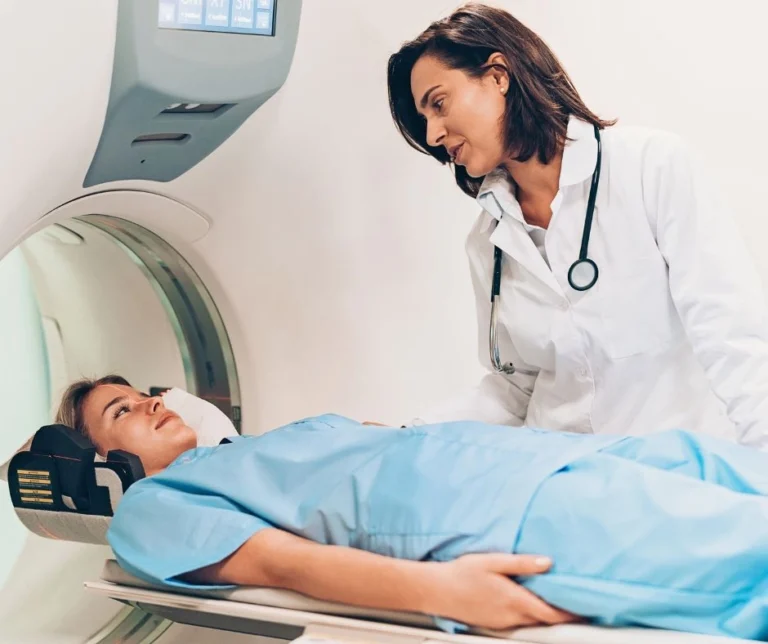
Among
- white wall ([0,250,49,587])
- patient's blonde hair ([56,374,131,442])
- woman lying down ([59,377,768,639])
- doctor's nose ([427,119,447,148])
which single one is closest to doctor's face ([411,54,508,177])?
doctor's nose ([427,119,447,148])

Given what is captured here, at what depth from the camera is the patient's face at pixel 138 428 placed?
178cm

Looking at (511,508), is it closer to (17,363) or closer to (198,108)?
(198,108)

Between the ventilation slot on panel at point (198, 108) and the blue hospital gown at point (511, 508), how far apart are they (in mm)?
Result: 555

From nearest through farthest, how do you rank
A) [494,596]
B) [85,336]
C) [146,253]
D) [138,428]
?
[494,596], [138,428], [146,253], [85,336]

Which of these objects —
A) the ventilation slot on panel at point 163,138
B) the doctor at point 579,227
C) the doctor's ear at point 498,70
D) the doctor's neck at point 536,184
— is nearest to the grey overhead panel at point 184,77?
the ventilation slot on panel at point 163,138

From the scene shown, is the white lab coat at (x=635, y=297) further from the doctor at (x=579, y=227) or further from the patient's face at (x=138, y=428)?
the patient's face at (x=138, y=428)

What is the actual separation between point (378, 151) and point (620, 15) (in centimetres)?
56

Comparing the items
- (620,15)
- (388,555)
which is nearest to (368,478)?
(388,555)

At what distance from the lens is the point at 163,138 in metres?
1.75

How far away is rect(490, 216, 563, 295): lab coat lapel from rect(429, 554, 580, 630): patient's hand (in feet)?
1.94

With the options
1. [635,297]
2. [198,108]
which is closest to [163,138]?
[198,108]

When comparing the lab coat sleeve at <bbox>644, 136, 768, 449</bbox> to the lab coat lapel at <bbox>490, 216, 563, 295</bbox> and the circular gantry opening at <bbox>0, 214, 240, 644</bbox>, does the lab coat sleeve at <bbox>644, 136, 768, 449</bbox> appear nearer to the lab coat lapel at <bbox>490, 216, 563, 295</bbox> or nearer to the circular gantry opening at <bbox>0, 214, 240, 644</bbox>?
the lab coat lapel at <bbox>490, 216, 563, 295</bbox>

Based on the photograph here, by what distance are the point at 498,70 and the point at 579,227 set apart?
30 centimetres

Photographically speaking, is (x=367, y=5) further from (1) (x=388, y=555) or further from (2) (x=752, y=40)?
(1) (x=388, y=555)
